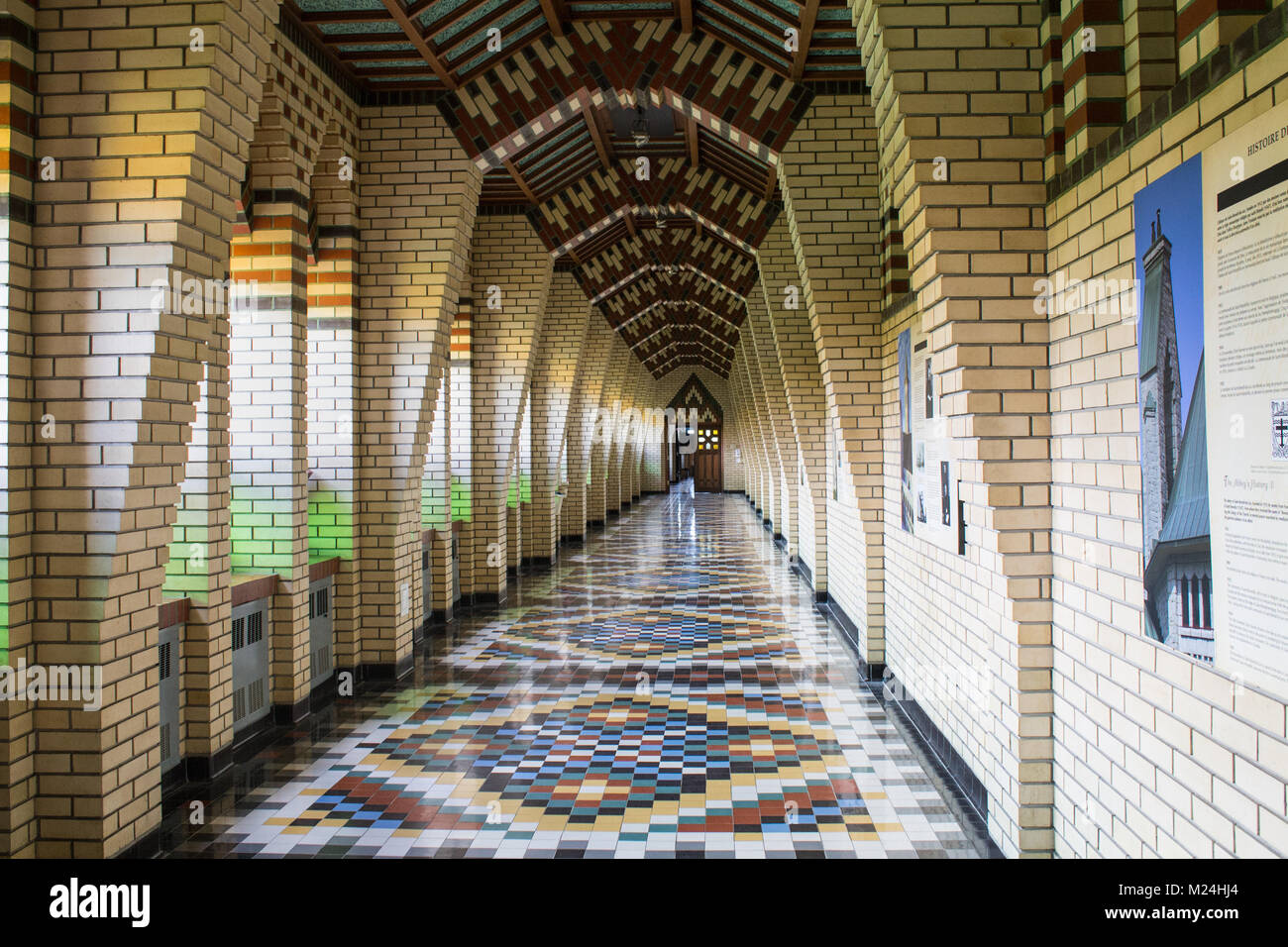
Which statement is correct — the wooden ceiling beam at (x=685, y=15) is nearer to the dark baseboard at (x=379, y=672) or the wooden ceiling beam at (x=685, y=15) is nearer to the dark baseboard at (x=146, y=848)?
the dark baseboard at (x=379, y=672)

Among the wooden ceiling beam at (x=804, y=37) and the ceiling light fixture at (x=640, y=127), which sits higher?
the ceiling light fixture at (x=640, y=127)

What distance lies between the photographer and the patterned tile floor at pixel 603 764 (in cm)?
444

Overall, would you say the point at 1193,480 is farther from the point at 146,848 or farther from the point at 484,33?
the point at 484,33

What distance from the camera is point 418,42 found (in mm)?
6574

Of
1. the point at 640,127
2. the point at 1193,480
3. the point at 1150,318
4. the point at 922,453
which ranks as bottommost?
the point at 1193,480

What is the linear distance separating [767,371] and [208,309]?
11289 mm

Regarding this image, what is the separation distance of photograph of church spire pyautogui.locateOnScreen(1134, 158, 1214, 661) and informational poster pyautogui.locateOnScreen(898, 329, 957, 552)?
2121 millimetres

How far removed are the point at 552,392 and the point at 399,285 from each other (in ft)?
26.0

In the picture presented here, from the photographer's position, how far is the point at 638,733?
6188 mm

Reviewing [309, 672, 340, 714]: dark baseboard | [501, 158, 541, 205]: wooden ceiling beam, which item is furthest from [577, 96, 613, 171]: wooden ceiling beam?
[309, 672, 340, 714]: dark baseboard

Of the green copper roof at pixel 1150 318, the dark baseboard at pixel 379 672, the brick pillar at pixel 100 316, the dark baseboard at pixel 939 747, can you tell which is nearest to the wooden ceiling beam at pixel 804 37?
the brick pillar at pixel 100 316

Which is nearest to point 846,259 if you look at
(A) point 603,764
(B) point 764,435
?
(A) point 603,764

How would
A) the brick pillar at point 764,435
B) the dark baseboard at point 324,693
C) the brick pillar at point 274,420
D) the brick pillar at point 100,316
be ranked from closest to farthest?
the brick pillar at point 100,316, the brick pillar at point 274,420, the dark baseboard at point 324,693, the brick pillar at point 764,435

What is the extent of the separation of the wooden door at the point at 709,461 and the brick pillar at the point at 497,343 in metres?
27.6
